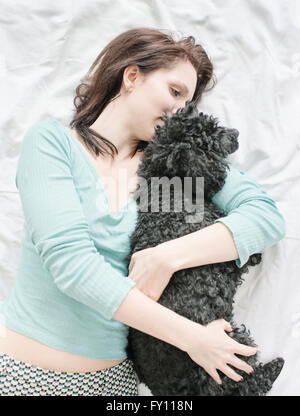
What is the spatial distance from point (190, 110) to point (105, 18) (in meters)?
0.61

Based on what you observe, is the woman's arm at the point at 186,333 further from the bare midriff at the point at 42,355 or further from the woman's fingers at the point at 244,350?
the bare midriff at the point at 42,355

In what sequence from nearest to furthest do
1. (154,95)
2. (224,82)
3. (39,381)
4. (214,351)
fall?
(214,351) < (39,381) < (154,95) < (224,82)

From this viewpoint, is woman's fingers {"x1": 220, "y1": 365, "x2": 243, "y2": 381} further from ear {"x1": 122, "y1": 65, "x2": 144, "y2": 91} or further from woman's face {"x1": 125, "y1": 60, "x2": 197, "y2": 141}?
ear {"x1": 122, "y1": 65, "x2": 144, "y2": 91}

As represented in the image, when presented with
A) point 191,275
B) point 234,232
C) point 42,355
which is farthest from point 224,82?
point 42,355

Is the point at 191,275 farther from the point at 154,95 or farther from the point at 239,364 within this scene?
the point at 154,95

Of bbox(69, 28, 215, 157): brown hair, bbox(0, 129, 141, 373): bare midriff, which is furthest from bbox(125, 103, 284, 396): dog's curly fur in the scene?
bbox(69, 28, 215, 157): brown hair

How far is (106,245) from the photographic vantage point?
3.14 ft

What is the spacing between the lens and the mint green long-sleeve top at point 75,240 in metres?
0.83

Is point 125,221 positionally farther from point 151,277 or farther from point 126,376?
point 126,376

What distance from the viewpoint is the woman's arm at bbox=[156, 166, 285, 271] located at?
0.86 meters

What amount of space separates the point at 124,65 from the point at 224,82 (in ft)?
1.09

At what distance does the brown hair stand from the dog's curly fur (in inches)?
9.1
